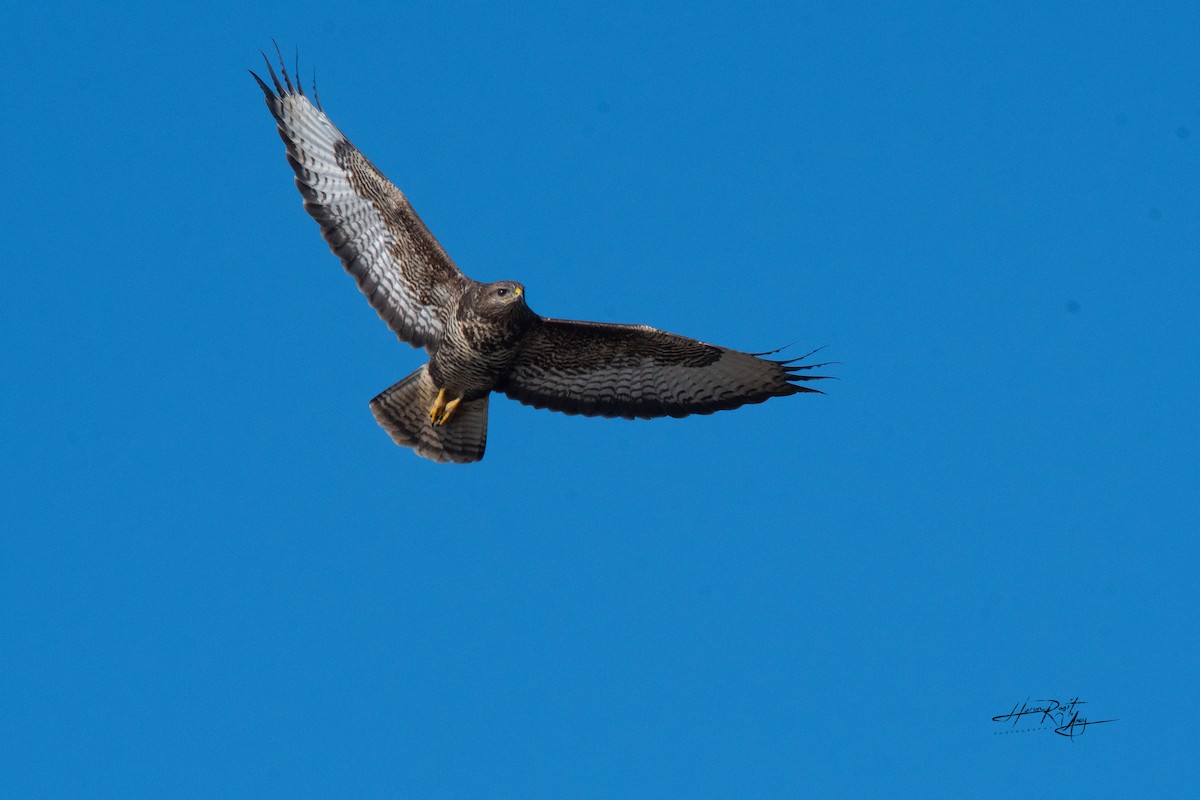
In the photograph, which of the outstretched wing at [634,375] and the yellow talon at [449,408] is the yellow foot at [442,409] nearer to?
the yellow talon at [449,408]

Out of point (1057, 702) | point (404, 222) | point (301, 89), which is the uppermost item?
point (301, 89)

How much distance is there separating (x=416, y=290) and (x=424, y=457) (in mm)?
1474

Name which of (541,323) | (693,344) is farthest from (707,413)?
(541,323)

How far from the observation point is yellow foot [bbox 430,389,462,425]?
1322cm

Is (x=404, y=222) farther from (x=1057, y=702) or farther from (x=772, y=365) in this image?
(x=1057, y=702)

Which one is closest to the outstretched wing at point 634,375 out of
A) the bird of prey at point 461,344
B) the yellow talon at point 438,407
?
the bird of prey at point 461,344

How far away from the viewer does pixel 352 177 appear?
1275 centimetres

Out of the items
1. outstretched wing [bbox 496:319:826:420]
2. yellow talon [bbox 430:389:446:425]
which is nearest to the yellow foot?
yellow talon [bbox 430:389:446:425]

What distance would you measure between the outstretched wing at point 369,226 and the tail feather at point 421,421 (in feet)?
2.12

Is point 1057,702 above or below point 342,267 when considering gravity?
below

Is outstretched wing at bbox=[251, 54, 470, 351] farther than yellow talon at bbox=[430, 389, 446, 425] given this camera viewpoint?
No

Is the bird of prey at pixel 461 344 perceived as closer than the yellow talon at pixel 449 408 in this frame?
Yes

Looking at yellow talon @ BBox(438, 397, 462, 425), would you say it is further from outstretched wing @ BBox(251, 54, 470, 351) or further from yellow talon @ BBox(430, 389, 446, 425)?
outstretched wing @ BBox(251, 54, 470, 351)

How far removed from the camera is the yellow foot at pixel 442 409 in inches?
520
